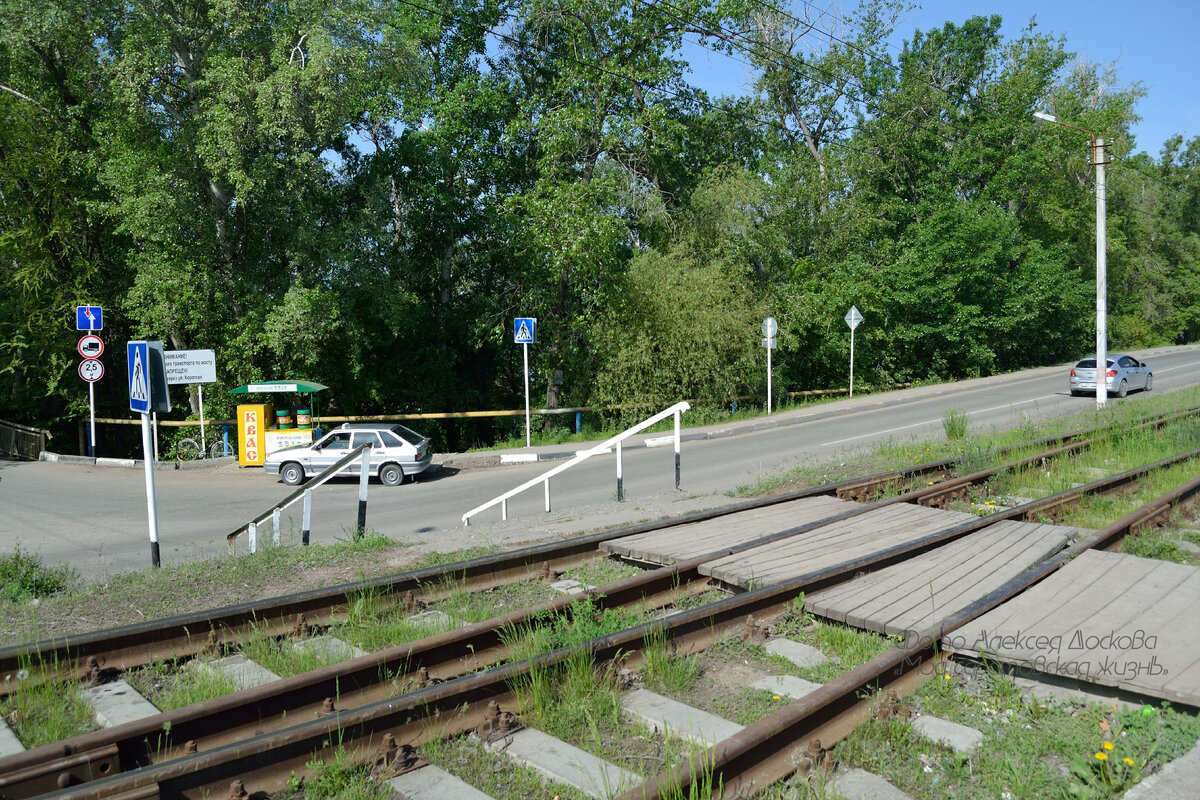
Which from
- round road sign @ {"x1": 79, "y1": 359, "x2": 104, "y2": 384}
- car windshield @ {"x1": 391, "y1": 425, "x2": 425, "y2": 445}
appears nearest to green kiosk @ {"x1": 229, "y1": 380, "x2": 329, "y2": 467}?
car windshield @ {"x1": 391, "y1": 425, "x2": 425, "y2": 445}

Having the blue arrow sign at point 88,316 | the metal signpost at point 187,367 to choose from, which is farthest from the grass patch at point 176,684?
the blue arrow sign at point 88,316

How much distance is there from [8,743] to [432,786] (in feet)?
8.05

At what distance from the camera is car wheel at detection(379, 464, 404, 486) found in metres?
18.6

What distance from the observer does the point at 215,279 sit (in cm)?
2388

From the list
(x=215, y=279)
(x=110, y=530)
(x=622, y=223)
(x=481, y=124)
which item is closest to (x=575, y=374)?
(x=622, y=223)

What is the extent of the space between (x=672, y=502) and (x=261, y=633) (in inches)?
265

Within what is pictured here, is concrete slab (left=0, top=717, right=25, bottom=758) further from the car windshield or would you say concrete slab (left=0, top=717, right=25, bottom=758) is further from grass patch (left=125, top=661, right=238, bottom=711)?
the car windshield

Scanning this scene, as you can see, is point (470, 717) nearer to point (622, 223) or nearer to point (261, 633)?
point (261, 633)

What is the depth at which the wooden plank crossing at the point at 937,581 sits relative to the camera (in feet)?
19.7

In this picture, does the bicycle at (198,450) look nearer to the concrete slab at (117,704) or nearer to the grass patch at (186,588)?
the grass patch at (186,588)

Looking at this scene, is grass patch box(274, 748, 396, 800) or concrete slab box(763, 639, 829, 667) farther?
concrete slab box(763, 639, 829, 667)

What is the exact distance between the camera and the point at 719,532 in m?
8.87

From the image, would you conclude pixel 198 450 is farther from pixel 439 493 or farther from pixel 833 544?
pixel 833 544

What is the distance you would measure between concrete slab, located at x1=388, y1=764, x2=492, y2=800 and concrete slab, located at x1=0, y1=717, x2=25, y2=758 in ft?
6.86
